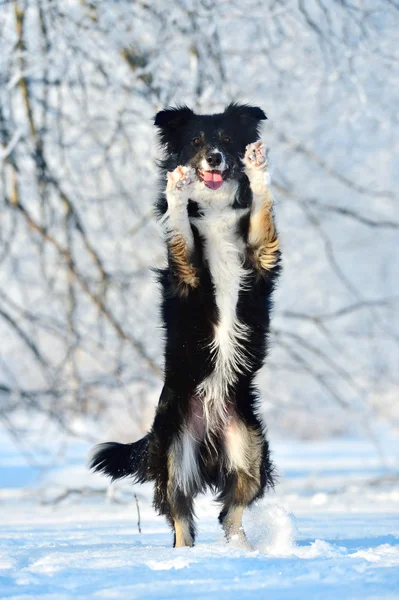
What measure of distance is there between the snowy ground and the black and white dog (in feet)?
0.70

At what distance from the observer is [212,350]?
13.4 ft

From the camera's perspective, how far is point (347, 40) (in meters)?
7.82

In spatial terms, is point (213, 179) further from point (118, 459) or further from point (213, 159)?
point (118, 459)

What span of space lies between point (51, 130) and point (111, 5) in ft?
4.10

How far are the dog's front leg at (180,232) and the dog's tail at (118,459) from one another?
0.75 metres

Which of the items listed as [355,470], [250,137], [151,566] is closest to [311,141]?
[355,470]

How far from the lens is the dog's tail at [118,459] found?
13.7 ft

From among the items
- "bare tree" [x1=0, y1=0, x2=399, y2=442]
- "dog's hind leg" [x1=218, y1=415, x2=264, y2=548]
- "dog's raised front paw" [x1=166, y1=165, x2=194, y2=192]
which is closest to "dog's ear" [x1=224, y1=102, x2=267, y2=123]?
"dog's raised front paw" [x1=166, y1=165, x2=194, y2=192]

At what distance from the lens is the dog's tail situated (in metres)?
4.18

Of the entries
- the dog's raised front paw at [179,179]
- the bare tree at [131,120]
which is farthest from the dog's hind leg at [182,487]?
the bare tree at [131,120]

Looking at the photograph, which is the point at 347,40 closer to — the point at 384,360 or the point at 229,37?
the point at 229,37

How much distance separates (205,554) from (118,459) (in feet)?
4.07

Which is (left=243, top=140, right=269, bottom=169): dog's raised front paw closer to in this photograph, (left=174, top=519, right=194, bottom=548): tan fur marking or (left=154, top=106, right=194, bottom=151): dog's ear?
(left=154, top=106, right=194, bottom=151): dog's ear

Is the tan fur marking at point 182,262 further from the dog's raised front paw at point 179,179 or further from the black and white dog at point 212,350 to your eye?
the dog's raised front paw at point 179,179
